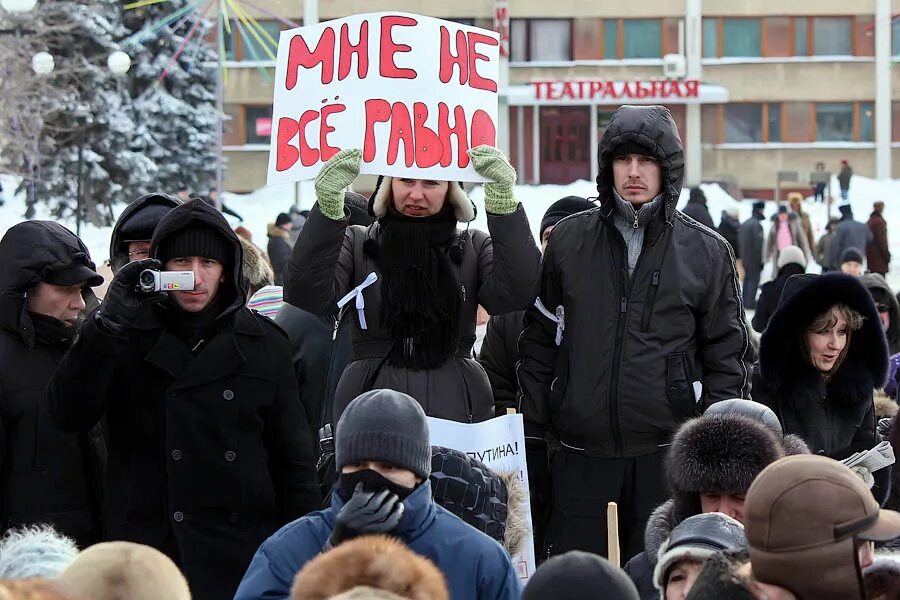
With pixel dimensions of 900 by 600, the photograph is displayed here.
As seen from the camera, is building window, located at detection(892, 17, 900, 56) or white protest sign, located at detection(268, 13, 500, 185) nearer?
white protest sign, located at detection(268, 13, 500, 185)

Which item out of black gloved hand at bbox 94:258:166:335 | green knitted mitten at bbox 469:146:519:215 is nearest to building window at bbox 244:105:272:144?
green knitted mitten at bbox 469:146:519:215

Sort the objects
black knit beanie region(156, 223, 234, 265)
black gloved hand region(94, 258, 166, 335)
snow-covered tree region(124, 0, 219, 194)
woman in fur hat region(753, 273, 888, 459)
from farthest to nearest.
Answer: snow-covered tree region(124, 0, 219, 194) < woman in fur hat region(753, 273, 888, 459) < black knit beanie region(156, 223, 234, 265) < black gloved hand region(94, 258, 166, 335)

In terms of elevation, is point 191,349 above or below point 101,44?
below

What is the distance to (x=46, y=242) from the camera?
536cm

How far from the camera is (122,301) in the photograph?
182 inches

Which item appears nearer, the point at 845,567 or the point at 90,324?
the point at 845,567

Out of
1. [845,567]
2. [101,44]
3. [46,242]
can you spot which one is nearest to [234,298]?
[46,242]

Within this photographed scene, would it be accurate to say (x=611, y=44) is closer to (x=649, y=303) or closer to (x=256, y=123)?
(x=256, y=123)

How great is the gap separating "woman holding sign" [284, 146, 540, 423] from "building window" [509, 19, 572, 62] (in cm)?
4202

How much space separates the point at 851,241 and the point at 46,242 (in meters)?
20.3

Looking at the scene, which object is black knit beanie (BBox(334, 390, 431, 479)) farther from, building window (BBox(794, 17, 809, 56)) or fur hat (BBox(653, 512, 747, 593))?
building window (BBox(794, 17, 809, 56))

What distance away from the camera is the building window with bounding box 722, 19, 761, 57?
47031 mm

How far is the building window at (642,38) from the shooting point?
47.0m

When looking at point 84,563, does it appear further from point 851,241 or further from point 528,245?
point 851,241
